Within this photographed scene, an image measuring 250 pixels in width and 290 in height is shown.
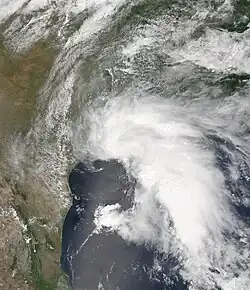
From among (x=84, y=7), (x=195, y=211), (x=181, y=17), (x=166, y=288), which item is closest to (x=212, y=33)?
(x=181, y=17)

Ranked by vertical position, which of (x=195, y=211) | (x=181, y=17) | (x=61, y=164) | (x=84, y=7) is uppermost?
(x=84, y=7)

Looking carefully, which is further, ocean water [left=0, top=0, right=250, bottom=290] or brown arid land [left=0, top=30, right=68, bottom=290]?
brown arid land [left=0, top=30, right=68, bottom=290]

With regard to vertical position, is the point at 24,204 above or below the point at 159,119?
below

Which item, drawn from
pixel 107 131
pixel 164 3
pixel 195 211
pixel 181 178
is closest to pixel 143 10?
pixel 164 3

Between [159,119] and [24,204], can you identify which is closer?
→ [159,119]

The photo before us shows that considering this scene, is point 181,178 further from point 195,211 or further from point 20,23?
point 20,23

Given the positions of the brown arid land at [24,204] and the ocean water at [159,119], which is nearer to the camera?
the ocean water at [159,119]

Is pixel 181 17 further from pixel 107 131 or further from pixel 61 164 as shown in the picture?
pixel 61 164

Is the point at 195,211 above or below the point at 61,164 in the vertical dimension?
below

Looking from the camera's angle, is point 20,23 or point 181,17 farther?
point 20,23
